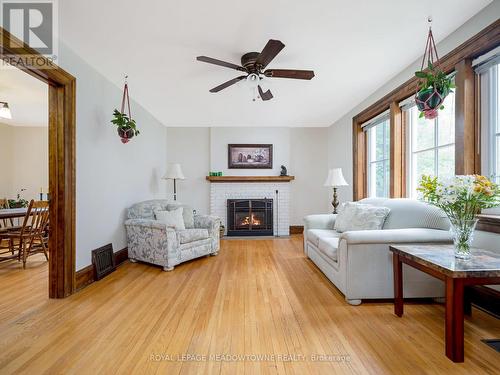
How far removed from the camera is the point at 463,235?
1669 millimetres

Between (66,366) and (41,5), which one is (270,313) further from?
(41,5)

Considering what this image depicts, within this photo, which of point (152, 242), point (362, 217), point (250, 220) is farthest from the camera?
point (250, 220)

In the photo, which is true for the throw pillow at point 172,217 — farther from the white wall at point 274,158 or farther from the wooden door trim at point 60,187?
the white wall at point 274,158

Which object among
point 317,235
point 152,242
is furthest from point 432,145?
point 152,242

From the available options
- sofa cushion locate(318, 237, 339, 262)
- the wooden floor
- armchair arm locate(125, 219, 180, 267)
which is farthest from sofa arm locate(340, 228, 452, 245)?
armchair arm locate(125, 219, 180, 267)

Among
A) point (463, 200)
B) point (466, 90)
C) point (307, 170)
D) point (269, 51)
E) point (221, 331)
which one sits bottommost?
point (221, 331)

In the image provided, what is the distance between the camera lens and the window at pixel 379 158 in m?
3.80

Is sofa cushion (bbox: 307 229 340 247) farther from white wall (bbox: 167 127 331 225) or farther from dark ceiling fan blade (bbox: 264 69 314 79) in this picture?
white wall (bbox: 167 127 331 225)

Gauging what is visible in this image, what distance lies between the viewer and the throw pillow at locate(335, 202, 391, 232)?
2.72 metres

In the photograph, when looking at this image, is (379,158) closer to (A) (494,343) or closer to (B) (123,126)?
(A) (494,343)

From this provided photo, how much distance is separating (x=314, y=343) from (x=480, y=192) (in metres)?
1.47

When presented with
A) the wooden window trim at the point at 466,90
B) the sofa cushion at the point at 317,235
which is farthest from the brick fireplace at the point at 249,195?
the wooden window trim at the point at 466,90

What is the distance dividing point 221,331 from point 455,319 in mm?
1507

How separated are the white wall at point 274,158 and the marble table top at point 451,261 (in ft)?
12.3
